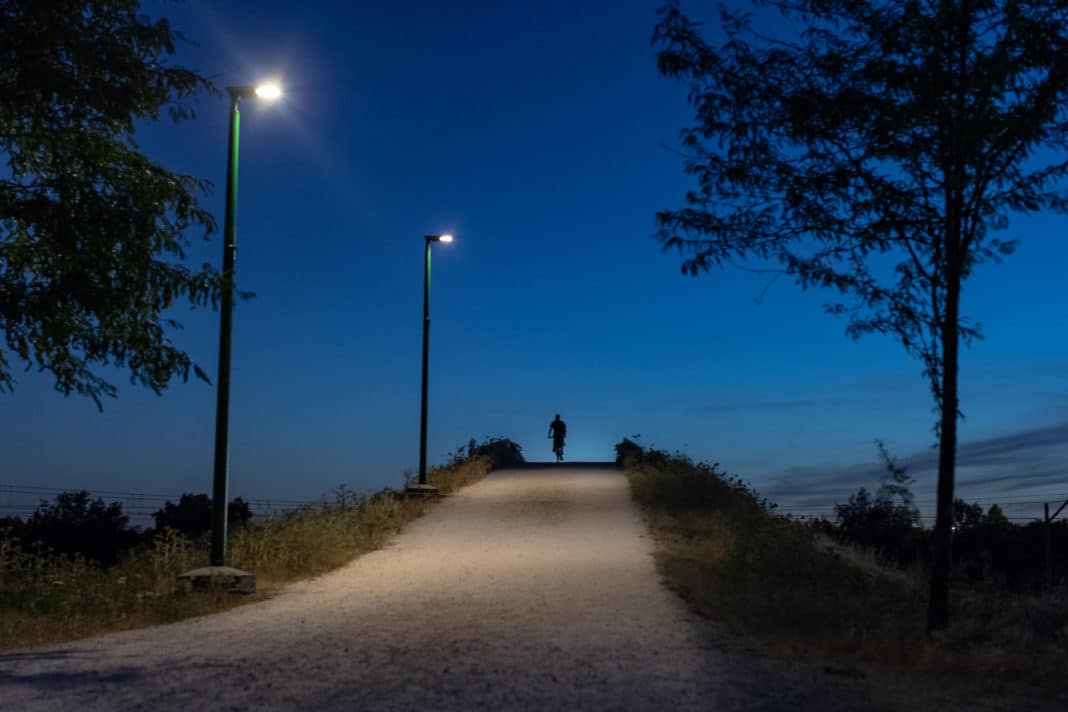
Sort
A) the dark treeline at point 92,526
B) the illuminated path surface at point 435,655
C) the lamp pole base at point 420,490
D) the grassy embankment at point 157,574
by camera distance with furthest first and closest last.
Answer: the dark treeline at point 92,526 → the lamp pole base at point 420,490 → the grassy embankment at point 157,574 → the illuminated path surface at point 435,655

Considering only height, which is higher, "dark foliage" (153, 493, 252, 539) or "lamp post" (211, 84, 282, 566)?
"lamp post" (211, 84, 282, 566)

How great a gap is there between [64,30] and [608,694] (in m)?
9.89

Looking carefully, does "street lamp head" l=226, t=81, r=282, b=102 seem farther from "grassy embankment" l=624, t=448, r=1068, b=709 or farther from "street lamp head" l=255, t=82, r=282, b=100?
"grassy embankment" l=624, t=448, r=1068, b=709

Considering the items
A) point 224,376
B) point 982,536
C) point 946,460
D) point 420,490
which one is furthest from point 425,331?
point 982,536

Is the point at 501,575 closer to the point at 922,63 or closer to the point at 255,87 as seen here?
A: the point at 255,87

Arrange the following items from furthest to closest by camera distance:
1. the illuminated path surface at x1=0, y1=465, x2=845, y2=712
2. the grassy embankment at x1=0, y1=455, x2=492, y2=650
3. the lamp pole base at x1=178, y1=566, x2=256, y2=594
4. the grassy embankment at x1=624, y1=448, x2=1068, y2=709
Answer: the lamp pole base at x1=178, y1=566, x2=256, y2=594
the grassy embankment at x1=0, y1=455, x2=492, y2=650
the grassy embankment at x1=624, y1=448, x2=1068, y2=709
the illuminated path surface at x1=0, y1=465, x2=845, y2=712

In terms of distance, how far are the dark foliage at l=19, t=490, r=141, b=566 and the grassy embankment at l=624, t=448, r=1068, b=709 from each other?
23.3 metres

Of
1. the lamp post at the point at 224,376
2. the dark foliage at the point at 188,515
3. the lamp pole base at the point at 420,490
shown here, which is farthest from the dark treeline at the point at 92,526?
the lamp post at the point at 224,376

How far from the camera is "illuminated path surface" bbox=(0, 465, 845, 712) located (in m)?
7.45

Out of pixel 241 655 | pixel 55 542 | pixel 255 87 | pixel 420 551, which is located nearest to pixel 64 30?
pixel 255 87

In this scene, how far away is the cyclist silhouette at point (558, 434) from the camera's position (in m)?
40.6

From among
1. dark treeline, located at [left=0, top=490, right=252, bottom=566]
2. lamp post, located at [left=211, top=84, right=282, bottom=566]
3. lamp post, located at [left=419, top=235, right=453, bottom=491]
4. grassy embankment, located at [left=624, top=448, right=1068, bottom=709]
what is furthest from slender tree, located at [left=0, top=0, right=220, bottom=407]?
dark treeline, located at [left=0, top=490, right=252, bottom=566]

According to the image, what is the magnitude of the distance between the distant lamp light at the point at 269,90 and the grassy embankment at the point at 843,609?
8.62 meters

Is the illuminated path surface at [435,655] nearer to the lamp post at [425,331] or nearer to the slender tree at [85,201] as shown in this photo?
the slender tree at [85,201]
